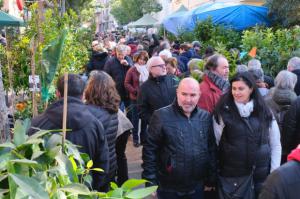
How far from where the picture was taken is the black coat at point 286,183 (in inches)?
83.7

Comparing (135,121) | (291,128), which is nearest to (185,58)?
(135,121)

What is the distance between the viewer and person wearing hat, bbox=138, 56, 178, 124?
631 cm

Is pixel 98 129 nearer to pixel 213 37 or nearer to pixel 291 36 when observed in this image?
pixel 291 36

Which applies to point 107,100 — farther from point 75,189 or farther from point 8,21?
point 8,21

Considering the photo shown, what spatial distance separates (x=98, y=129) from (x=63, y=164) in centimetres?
142

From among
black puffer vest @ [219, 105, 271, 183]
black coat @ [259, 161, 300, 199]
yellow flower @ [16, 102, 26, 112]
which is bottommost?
yellow flower @ [16, 102, 26, 112]

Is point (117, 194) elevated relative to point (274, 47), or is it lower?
lower

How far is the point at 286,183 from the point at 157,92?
4269mm

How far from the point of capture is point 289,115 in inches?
185

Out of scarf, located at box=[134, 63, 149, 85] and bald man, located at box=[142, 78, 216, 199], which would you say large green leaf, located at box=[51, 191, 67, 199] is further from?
scarf, located at box=[134, 63, 149, 85]

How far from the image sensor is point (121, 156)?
543cm

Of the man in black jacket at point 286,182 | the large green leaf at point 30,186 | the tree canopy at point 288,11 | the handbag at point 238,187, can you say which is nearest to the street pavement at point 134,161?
the handbag at point 238,187

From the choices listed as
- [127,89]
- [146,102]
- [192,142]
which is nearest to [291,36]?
[127,89]

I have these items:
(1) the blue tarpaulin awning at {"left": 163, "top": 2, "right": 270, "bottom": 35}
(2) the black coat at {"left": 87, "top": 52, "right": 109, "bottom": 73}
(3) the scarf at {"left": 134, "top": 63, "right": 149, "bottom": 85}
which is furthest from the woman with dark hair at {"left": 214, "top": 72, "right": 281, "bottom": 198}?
(1) the blue tarpaulin awning at {"left": 163, "top": 2, "right": 270, "bottom": 35}
